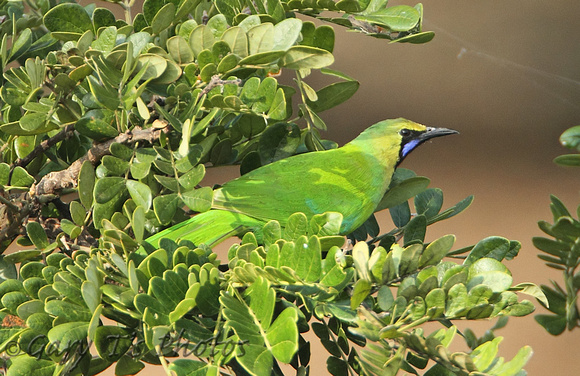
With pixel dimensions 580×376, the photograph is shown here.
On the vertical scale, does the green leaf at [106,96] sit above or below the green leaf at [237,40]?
below

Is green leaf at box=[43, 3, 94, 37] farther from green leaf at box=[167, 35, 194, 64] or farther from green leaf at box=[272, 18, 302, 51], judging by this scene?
green leaf at box=[272, 18, 302, 51]

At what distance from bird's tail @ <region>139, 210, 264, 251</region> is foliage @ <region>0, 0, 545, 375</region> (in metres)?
0.06

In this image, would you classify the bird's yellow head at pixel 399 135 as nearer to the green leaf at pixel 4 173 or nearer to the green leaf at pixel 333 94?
the green leaf at pixel 333 94

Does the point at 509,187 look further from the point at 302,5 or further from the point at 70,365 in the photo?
the point at 70,365

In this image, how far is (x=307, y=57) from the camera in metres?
1.19

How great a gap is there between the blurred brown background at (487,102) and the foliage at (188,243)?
13.7 feet

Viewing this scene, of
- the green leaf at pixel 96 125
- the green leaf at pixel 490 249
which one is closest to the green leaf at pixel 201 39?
the green leaf at pixel 96 125

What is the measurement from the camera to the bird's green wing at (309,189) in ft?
5.79

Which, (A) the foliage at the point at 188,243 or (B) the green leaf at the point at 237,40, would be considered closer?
(A) the foliage at the point at 188,243

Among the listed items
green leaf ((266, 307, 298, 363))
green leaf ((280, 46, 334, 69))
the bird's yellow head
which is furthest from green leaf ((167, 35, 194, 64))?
the bird's yellow head

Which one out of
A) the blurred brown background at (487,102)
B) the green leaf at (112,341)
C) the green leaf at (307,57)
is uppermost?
the green leaf at (307,57)

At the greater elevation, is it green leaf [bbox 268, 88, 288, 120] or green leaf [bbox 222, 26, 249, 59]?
green leaf [bbox 222, 26, 249, 59]

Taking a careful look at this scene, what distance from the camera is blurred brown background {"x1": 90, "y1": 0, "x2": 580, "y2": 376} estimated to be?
5738 millimetres

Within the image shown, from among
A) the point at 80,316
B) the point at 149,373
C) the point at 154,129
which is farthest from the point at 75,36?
the point at 149,373
